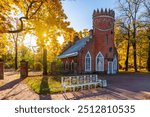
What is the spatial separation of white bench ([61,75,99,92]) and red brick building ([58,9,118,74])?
41.8ft

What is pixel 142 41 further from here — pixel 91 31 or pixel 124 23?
pixel 91 31

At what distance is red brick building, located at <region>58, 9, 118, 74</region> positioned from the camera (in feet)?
93.7

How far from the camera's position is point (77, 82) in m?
14.5

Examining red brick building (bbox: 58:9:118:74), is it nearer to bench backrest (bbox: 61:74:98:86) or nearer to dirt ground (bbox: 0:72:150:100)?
bench backrest (bbox: 61:74:98:86)

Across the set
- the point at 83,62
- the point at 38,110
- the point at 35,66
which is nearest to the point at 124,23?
the point at 83,62

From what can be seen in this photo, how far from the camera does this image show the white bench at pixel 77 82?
1395 centimetres

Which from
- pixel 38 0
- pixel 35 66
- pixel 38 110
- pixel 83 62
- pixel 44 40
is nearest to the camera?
pixel 38 110

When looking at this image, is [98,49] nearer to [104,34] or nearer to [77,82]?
[104,34]

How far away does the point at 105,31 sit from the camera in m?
29.4

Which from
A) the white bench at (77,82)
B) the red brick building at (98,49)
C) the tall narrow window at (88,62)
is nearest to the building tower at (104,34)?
the red brick building at (98,49)

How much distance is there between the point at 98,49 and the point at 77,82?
1549 cm

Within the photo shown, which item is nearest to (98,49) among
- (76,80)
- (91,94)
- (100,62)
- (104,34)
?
(100,62)

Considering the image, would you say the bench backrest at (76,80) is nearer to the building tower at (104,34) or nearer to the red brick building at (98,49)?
the red brick building at (98,49)

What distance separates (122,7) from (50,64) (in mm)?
14765
